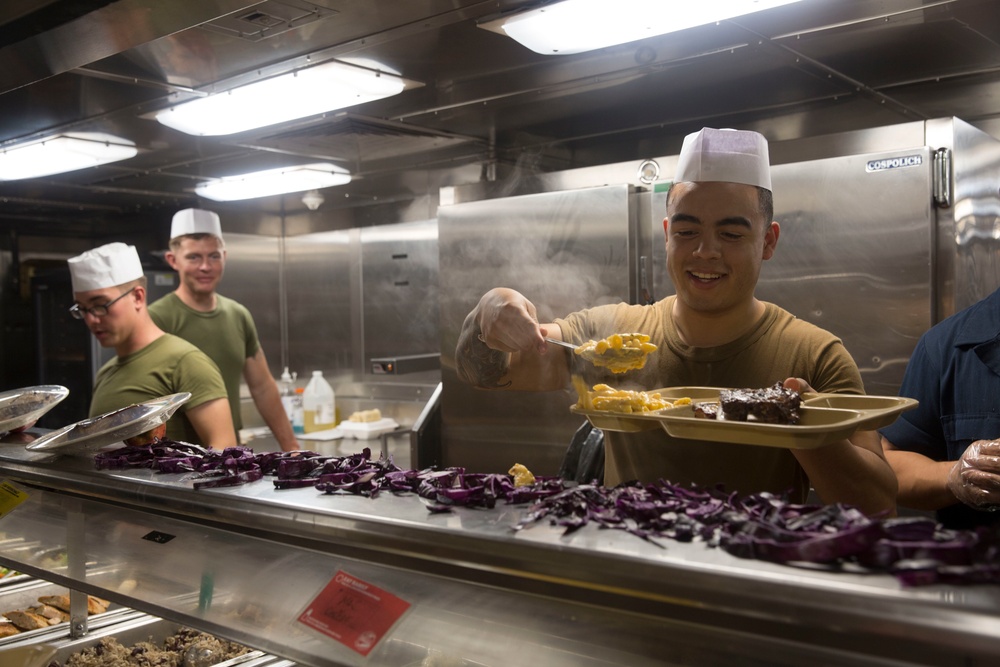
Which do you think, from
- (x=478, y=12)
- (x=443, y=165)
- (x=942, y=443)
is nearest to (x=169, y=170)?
(x=443, y=165)

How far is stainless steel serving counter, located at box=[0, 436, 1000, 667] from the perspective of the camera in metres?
1.02

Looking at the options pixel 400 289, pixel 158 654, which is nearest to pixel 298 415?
pixel 400 289

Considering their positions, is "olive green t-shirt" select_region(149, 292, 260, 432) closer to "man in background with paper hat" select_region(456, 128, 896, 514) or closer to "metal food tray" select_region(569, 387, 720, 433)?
"man in background with paper hat" select_region(456, 128, 896, 514)

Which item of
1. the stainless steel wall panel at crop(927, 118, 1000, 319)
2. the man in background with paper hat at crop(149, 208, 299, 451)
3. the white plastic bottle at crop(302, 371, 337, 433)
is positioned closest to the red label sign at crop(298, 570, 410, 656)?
the stainless steel wall panel at crop(927, 118, 1000, 319)

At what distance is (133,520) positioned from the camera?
2.02 metres

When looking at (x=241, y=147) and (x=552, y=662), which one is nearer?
(x=552, y=662)

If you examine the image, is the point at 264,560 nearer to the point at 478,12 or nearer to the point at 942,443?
the point at 478,12

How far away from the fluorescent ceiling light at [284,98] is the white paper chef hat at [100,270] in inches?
24.9

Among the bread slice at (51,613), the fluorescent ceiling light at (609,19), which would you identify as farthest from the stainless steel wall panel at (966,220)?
the bread slice at (51,613)

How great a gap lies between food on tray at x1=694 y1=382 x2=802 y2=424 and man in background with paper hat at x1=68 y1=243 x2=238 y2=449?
8.01 ft

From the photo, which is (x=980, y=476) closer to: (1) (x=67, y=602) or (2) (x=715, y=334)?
(2) (x=715, y=334)

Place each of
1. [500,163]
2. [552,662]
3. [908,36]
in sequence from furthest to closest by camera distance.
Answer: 1. [500,163]
2. [908,36]
3. [552,662]

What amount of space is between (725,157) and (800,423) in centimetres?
87

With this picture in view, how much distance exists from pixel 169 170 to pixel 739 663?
209 inches
